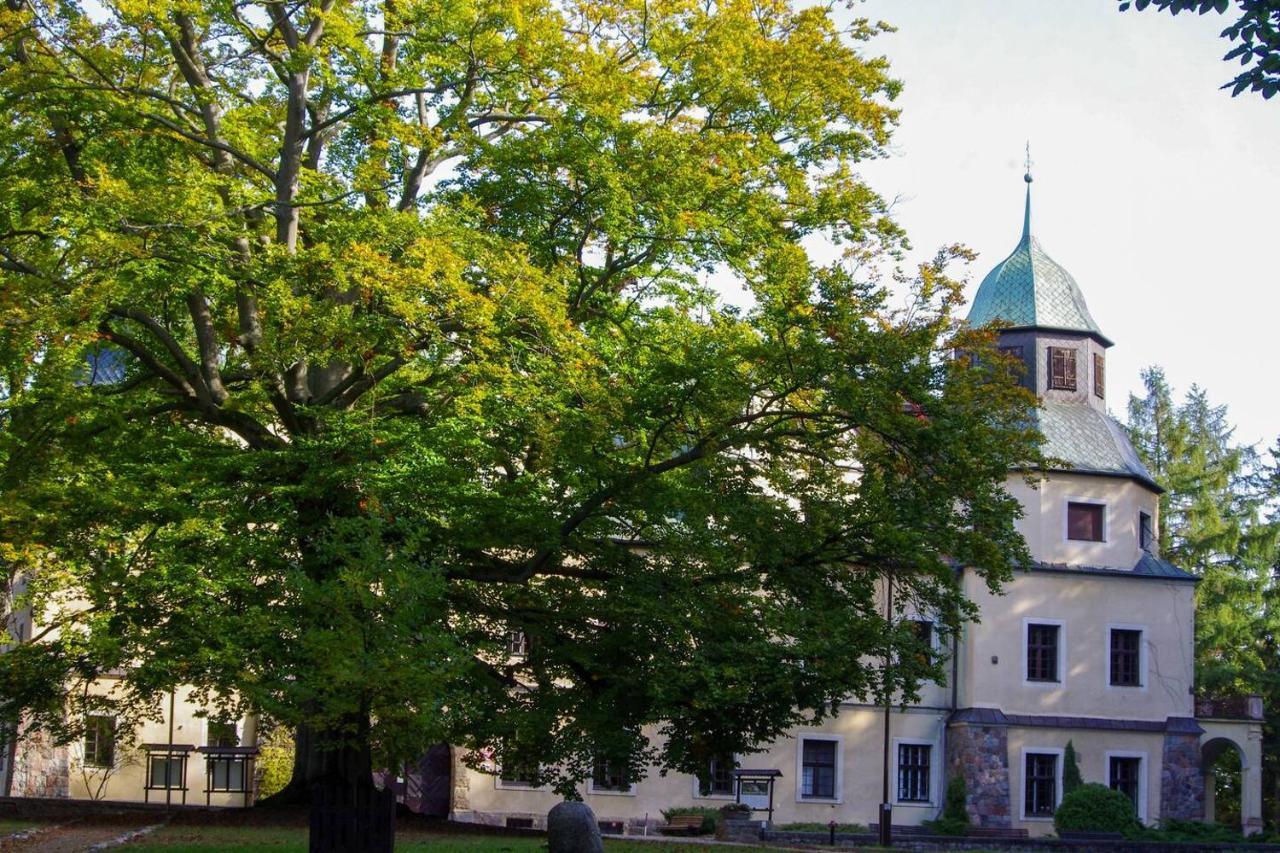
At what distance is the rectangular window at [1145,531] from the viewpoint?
37941 mm

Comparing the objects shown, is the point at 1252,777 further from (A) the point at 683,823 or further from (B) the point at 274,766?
(B) the point at 274,766

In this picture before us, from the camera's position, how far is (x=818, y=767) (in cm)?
3666

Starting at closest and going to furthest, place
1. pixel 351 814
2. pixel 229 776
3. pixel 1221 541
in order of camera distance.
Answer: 1. pixel 351 814
2. pixel 229 776
3. pixel 1221 541

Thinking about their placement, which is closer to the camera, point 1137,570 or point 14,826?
point 14,826

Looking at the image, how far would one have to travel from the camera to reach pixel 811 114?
20.0 meters

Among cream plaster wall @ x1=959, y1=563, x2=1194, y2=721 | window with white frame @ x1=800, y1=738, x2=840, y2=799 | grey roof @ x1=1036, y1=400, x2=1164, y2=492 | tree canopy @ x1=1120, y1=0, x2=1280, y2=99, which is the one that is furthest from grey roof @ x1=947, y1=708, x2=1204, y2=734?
tree canopy @ x1=1120, y1=0, x2=1280, y2=99

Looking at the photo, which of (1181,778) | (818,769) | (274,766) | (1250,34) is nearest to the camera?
(1250,34)

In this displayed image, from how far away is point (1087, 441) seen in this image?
125 feet

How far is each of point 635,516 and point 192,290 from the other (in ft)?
20.4

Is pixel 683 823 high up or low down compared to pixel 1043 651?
down

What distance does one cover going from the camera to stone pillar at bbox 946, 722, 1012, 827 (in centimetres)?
3500

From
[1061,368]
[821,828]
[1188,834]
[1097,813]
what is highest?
[1061,368]

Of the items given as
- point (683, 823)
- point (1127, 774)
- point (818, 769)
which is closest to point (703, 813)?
point (683, 823)

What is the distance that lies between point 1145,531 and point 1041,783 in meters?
7.18
